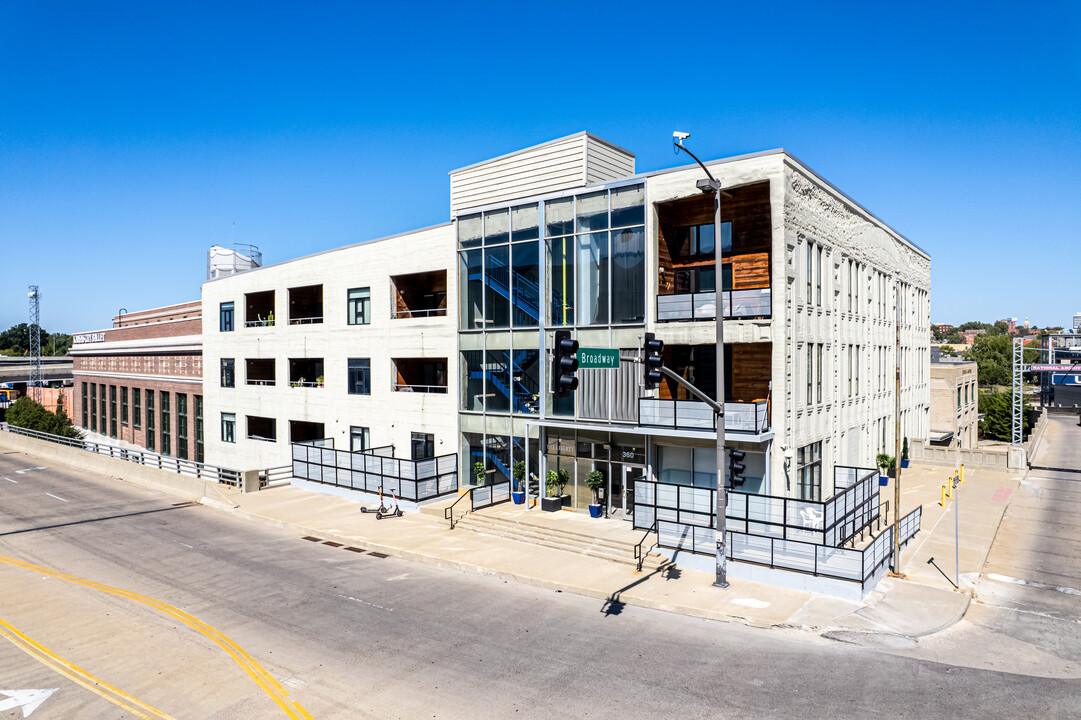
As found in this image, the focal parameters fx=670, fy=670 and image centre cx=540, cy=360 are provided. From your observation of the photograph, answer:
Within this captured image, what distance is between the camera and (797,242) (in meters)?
25.2

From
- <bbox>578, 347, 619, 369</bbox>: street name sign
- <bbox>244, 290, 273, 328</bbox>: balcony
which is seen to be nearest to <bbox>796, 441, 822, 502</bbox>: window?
<bbox>578, 347, 619, 369</bbox>: street name sign

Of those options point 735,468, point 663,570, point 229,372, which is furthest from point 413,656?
point 229,372

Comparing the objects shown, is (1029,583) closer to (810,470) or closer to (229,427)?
(810,470)

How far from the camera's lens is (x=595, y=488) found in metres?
27.5

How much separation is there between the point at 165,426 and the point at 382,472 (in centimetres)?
3484

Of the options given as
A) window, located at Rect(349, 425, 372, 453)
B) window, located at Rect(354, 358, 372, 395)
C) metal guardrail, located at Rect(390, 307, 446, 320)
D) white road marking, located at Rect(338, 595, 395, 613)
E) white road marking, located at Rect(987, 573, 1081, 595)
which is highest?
metal guardrail, located at Rect(390, 307, 446, 320)

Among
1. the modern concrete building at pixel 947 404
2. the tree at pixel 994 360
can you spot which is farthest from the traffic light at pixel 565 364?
the tree at pixel 994 360

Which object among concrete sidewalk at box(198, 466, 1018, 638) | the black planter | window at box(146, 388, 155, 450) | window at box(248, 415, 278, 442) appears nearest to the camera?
concrete sidewalk at box(198, 466, 1018, 638)

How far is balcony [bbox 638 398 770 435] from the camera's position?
23.5 metres

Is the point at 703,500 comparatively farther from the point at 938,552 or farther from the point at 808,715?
the point at 808,715

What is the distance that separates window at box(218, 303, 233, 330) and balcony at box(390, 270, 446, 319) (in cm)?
1804

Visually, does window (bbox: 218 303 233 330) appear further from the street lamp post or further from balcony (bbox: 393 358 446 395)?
the street lamp post

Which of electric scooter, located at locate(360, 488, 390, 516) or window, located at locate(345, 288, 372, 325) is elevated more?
window, located at locate(345, 288, 372, 325)

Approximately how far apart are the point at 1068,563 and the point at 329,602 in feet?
79.1
